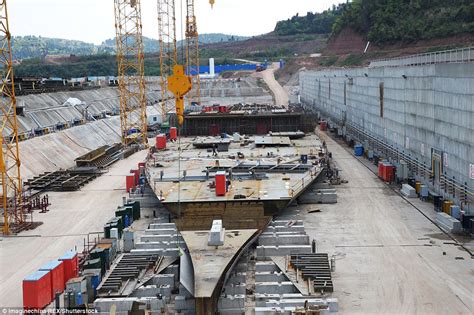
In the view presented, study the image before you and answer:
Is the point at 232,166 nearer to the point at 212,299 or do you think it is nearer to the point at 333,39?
the point at 212,299

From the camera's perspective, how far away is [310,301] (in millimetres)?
18484

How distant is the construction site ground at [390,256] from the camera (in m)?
19.2

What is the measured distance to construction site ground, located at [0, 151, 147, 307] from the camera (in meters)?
23.2

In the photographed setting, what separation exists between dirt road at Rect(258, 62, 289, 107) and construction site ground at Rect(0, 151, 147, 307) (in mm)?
66929

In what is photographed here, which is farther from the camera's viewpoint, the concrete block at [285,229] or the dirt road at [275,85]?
the dirt road at [275,85]

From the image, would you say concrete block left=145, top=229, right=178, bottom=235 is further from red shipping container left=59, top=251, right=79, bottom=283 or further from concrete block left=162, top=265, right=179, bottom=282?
red shipping container left=59, top=251, right=79, bottom=283

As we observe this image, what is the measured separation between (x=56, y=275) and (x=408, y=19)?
335 feet

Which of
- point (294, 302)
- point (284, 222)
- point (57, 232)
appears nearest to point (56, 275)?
point (294, 302)

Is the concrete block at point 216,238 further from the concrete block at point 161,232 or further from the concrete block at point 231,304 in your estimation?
the concrete block at point 161,232

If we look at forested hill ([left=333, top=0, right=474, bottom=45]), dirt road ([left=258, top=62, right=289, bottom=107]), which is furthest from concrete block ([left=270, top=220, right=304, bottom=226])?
dirt road ([left=258, top=62, right=289, bottom=107])

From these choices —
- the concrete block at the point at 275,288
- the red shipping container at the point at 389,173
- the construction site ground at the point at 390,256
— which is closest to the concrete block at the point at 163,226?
the construction site ground at the point at 390,256

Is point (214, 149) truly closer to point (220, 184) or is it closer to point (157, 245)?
point (220, 184)

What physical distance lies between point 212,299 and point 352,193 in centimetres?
2021

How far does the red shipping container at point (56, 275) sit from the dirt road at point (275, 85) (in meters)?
83.6
